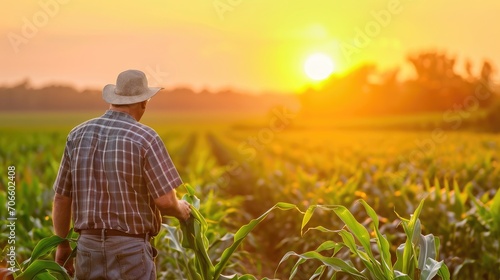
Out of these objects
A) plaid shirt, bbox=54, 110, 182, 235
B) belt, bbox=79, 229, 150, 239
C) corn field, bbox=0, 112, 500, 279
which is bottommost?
corn field, bbox=0, 112, 500, 279

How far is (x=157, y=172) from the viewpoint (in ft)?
13.4

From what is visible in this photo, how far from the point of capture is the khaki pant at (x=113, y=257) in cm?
419

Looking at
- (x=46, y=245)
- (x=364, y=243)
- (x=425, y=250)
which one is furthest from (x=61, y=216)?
(x=425, y=250)

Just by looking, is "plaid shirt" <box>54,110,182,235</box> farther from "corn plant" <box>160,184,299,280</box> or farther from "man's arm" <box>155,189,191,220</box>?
"corn plant" <box>160,184,299,280</box>

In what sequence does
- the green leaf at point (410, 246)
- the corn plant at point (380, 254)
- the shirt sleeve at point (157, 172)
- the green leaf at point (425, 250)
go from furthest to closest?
the green leaf at point (425, 250) < the green leaf at point (410, 246) < the corn plant at point (380, 254) < the shirt sleeve at point (157, 172)

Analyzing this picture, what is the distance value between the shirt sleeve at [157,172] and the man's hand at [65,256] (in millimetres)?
868

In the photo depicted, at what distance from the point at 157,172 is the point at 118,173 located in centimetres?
22

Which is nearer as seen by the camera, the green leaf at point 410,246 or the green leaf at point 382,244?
the green leaf at point 382,244

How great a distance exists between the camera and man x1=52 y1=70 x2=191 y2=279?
4.11 metres

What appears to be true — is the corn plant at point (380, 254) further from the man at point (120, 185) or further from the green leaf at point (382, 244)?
the man at point (120, 185)

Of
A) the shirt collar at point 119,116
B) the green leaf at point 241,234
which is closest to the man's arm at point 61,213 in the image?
the shirt collar at point 119,116

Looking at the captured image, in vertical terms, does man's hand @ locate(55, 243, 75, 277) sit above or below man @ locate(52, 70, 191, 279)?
below

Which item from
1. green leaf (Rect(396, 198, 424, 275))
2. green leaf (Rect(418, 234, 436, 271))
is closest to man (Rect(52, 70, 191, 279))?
green leaf (Rect(396, 198, 424, 275))

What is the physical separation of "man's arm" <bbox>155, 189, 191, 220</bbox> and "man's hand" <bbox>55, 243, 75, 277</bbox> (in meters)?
0.79
